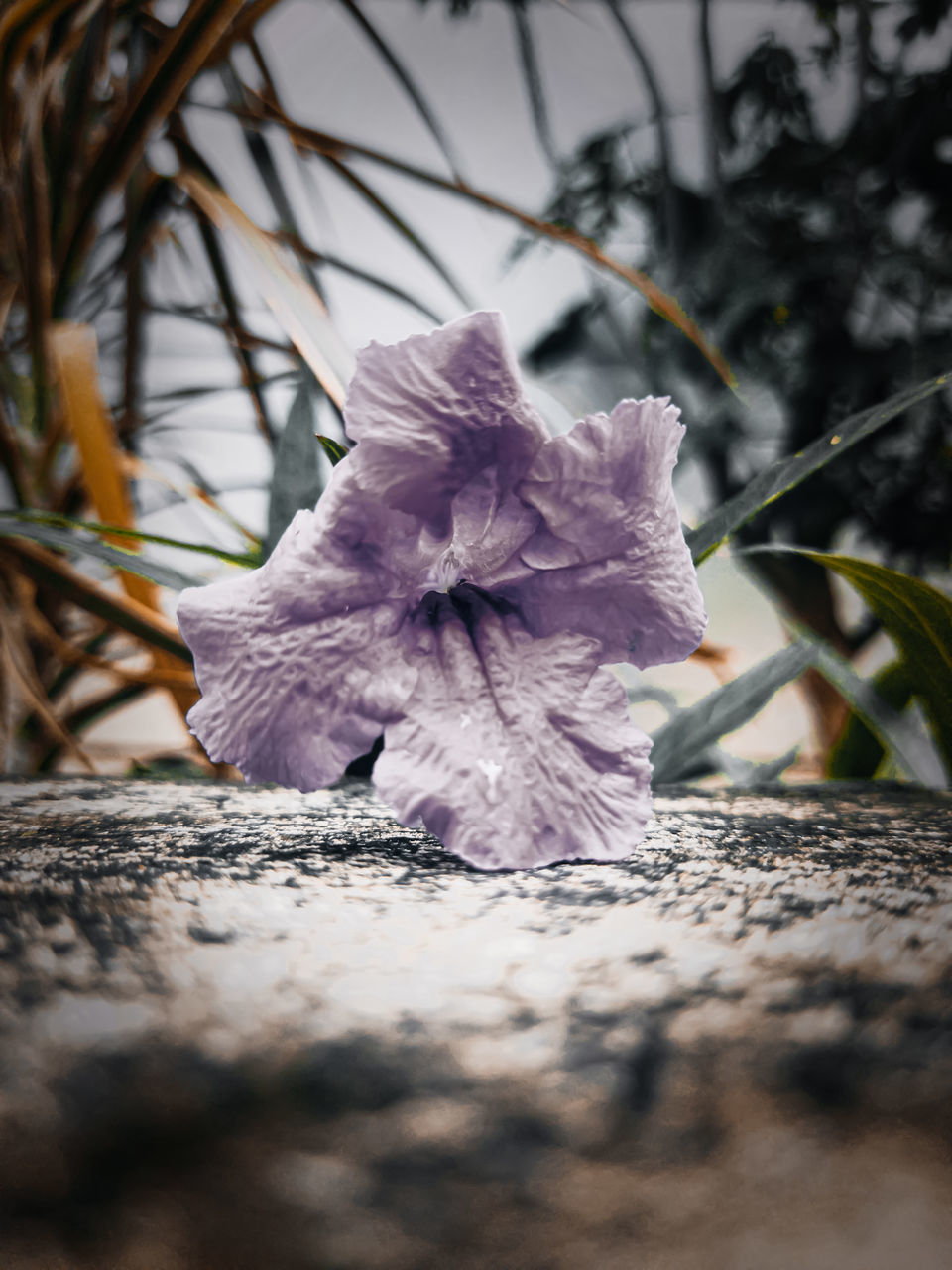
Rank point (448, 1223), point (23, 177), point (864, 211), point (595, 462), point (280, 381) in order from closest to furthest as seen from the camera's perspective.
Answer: point (448, 1223) < point (595, 462) < point (23, 177) < point (280, 381) < point (864, 211)

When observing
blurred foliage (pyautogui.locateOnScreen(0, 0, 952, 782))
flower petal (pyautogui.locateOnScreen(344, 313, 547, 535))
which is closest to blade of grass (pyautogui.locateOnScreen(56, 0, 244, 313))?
blurred foliage (pyautogui.locateOnScreen(0, 0, 952, 782))

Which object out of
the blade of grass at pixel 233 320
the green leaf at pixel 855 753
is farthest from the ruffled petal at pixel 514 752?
the blade of grass at pixel 233 320

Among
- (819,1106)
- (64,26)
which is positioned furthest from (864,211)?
(819,1106)

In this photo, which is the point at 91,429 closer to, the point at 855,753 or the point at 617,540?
the point at 617,540

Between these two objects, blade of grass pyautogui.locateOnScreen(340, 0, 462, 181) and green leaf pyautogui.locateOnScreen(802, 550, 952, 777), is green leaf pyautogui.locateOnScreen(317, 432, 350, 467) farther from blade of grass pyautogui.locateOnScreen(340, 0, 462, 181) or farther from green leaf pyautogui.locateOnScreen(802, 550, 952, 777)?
blade of grass pyautogui.locateOnScreen(340, 0, 462, 181)

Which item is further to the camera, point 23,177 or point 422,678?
point 23,177

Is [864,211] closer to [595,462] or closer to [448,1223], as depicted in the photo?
[595,462]
